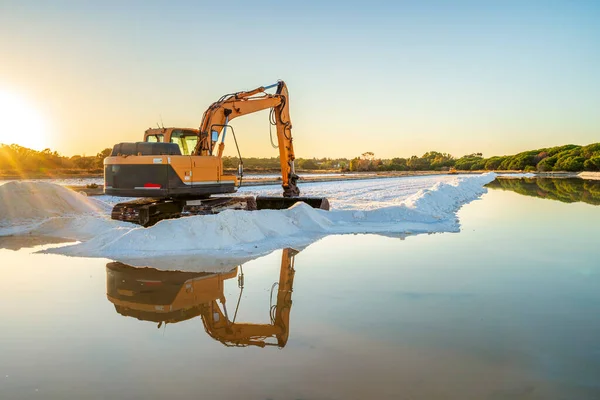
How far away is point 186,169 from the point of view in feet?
38.9

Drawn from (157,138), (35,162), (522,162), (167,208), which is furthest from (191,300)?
(522,162)

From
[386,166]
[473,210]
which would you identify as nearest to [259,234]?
[473,210]

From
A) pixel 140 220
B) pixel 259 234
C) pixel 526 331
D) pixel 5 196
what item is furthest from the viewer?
pixel 5 196

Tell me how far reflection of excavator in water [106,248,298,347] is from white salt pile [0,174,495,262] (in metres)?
1.39

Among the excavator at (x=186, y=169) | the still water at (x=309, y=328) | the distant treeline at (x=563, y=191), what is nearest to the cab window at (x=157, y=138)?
the excavator at (x=186, y=169)

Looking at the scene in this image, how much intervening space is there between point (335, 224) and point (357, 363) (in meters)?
9.56

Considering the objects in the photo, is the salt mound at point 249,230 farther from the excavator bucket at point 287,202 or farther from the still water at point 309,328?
the still water at point 309,328

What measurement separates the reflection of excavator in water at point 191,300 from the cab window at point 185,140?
5.45m

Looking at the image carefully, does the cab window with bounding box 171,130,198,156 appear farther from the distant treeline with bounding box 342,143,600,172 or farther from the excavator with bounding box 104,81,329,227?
the distant treeline with bounding box 342,143,600,172

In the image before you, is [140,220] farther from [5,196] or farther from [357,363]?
[357,363]

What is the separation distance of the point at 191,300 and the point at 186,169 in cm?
587

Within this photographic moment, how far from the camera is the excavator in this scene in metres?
11.6

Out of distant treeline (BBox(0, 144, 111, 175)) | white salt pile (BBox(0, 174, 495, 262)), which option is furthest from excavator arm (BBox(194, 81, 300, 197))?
distant treeline (BBox(0, 144, 111, 175))

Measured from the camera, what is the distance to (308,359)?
4520 millimetres
